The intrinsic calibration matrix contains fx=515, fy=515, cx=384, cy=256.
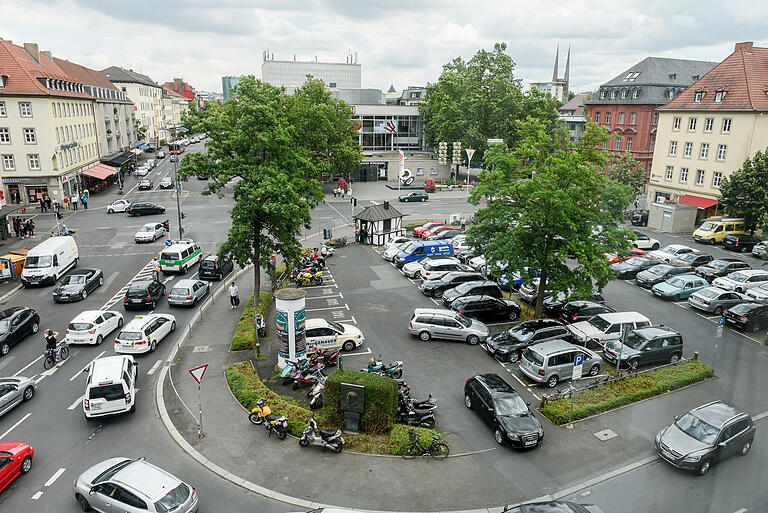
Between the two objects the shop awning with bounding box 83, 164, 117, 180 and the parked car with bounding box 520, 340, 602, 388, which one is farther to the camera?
the shop awning with bounding box 83, 164, 117, 180

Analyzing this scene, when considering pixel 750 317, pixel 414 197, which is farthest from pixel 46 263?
pixel 414 197

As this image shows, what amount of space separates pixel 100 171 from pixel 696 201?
69174 millimetres

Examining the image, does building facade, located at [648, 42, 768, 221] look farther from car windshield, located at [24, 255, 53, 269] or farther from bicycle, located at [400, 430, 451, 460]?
car windshield, located at [24, 255, 53, 269]

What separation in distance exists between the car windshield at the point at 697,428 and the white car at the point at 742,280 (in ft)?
61.7

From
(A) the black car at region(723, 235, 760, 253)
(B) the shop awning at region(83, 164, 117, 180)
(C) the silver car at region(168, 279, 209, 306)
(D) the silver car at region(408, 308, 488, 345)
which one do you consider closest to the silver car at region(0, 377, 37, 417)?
(C) the silver car at region(168, 279, 209, 306)

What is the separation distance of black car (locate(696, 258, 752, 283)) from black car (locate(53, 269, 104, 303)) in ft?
129

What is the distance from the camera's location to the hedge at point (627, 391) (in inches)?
731

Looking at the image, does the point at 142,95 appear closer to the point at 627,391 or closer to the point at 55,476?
the point at 55,476

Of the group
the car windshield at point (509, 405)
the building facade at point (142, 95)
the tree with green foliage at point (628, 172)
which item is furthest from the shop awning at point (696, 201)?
the building facade at point (142, 95)

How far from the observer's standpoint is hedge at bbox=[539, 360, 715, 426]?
18.6 m

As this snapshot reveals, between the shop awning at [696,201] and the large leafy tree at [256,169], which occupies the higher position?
the large leafy tree at [256,169]

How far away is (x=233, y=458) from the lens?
1583cm

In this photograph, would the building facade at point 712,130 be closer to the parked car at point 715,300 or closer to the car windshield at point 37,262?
the parked car at point 715,300

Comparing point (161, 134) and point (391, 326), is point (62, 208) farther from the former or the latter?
point (161, 134)
